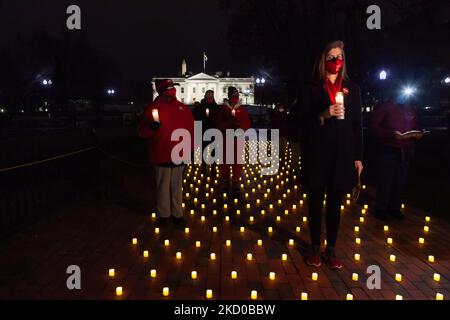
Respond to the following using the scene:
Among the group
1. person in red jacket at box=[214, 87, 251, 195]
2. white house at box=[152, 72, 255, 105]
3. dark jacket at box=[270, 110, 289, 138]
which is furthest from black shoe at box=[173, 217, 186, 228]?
white house at box=[152, 72, 255, 105]

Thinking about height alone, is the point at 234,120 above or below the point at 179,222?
above

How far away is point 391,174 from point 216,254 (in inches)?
132

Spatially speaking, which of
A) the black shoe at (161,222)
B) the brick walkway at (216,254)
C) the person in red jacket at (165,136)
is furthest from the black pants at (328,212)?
the black shoe at (161,222)

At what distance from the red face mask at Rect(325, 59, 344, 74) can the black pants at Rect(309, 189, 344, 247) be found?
1232mm

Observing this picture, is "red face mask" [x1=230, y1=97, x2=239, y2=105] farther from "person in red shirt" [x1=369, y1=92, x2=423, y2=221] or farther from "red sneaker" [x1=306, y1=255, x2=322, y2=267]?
"red sneaker" [x1=306, y1=255, x2=322, y2=267]

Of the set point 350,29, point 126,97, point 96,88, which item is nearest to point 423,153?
point 350,29

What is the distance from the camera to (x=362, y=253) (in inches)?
242

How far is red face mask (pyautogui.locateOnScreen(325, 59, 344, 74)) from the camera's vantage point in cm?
517

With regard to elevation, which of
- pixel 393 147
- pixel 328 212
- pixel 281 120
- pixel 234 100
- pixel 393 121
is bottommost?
pixel 328 212

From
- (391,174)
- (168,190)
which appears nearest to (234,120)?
(168,190)

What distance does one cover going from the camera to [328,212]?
5.54 metres

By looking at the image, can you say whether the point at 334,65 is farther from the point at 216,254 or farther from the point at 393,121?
the point at 393,121

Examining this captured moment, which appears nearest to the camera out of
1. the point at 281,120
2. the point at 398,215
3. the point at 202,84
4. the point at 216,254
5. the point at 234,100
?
the point at 216,254

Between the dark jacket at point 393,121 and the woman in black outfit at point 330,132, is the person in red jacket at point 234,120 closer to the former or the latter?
the dark jacket at point 393,121
